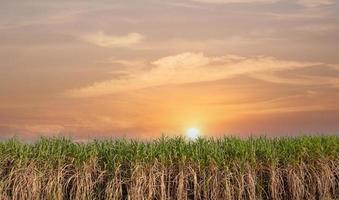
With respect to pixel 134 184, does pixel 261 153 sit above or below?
above

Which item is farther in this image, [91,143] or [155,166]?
[91,143]

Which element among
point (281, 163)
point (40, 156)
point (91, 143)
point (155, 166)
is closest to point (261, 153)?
point (281, 163)

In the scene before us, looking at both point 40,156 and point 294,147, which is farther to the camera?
point 294,147

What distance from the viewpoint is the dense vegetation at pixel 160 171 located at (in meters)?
13.5

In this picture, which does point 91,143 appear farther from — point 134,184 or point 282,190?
point 282,190

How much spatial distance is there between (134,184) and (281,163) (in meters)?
3.29

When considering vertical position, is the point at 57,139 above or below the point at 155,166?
above

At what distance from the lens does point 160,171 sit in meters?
13.6

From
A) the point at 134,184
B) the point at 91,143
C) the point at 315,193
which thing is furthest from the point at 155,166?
the point at 315,193

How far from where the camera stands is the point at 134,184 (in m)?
13.4

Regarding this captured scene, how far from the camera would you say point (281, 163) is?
14492 mm

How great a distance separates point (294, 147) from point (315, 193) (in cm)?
111

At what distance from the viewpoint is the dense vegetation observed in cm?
1345

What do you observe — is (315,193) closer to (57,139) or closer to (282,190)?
(282,190)
